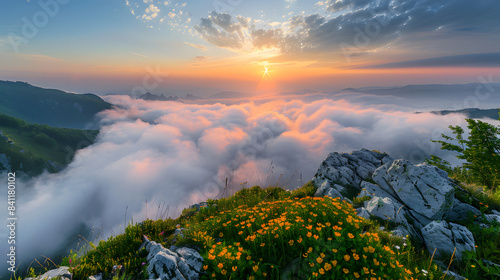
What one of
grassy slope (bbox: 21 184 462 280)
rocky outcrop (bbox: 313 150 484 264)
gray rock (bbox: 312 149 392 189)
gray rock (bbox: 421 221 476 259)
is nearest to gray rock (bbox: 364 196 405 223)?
rocky outcrop (bbox: 313 150 484 264)

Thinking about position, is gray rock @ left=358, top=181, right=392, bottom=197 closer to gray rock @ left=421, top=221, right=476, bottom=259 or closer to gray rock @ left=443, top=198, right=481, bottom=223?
gray rock @ left=443, top=198, right=481, bottom=223

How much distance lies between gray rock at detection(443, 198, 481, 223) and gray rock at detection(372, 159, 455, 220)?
20cm

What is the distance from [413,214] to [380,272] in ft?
20.8

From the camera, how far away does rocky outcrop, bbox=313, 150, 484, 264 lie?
5977 millimetres

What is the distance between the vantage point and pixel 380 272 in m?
3.54

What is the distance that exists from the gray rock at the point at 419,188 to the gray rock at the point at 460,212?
0.20m

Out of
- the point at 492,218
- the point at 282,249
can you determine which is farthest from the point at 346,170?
the point at 282,249

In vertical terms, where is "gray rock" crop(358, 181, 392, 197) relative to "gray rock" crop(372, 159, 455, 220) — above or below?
below

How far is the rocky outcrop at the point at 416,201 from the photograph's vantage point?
5977 mm

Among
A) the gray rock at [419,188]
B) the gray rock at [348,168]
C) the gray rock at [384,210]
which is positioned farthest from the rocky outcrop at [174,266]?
the gray rock at [419,188]

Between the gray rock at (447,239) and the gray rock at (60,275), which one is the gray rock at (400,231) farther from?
the gray rock at (60,275)

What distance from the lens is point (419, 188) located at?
8719 millimetres

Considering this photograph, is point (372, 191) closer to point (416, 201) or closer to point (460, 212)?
point (416, 201)

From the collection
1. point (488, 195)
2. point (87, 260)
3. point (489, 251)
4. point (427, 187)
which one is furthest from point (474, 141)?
point (87, 260)
